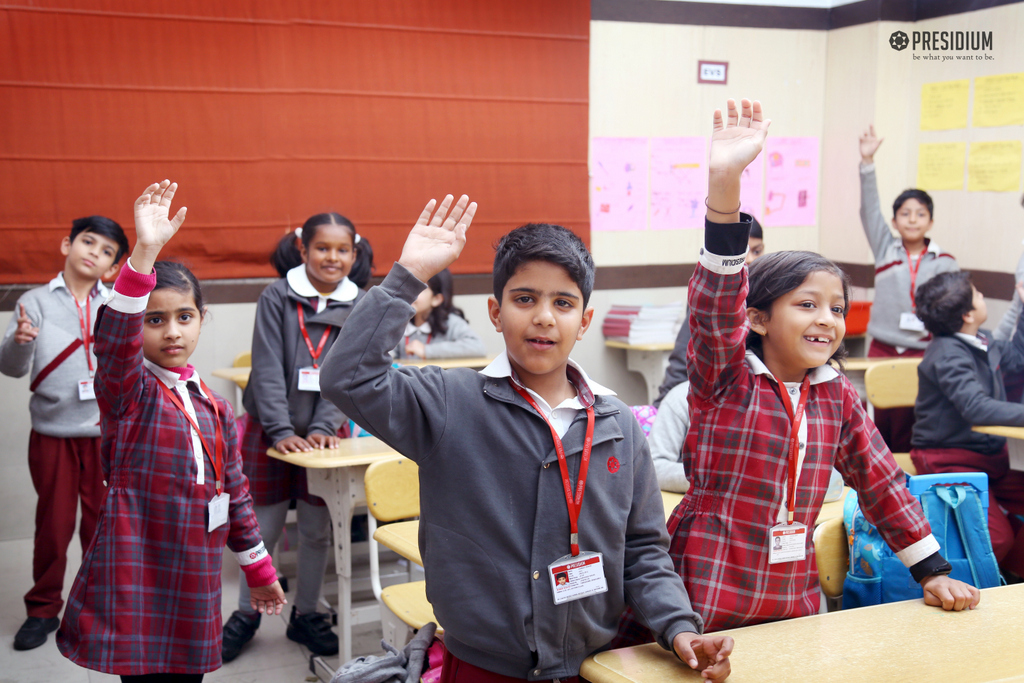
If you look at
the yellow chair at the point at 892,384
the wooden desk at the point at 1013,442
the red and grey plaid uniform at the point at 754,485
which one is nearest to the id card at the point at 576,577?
the red and grey plaid uniform at the point at 754,485

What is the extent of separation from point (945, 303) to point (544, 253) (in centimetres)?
240

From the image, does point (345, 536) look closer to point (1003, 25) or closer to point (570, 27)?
point (570, 27)

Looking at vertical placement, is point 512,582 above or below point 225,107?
below

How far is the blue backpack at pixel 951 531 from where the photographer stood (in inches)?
74.4

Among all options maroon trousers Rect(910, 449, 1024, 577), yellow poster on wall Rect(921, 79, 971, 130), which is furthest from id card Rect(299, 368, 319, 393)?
yellow poster on wall Rect(921, 79, 971, 130)

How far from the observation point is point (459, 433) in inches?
51.4

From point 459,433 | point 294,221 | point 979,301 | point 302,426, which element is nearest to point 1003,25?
point 979,301

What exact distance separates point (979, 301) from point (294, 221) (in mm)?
3353

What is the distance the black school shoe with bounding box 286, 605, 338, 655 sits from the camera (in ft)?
9.78

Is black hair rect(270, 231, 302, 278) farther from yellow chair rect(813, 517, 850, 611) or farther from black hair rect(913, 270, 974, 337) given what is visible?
black hair rect(913, 270, 974, 337)

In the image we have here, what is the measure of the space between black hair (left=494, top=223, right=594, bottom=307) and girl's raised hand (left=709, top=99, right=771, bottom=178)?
0.25 m

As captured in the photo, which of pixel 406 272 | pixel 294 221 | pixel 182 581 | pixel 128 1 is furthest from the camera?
pixel 294 221

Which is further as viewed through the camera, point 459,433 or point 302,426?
point 302,426

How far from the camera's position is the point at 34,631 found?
3035 mm
